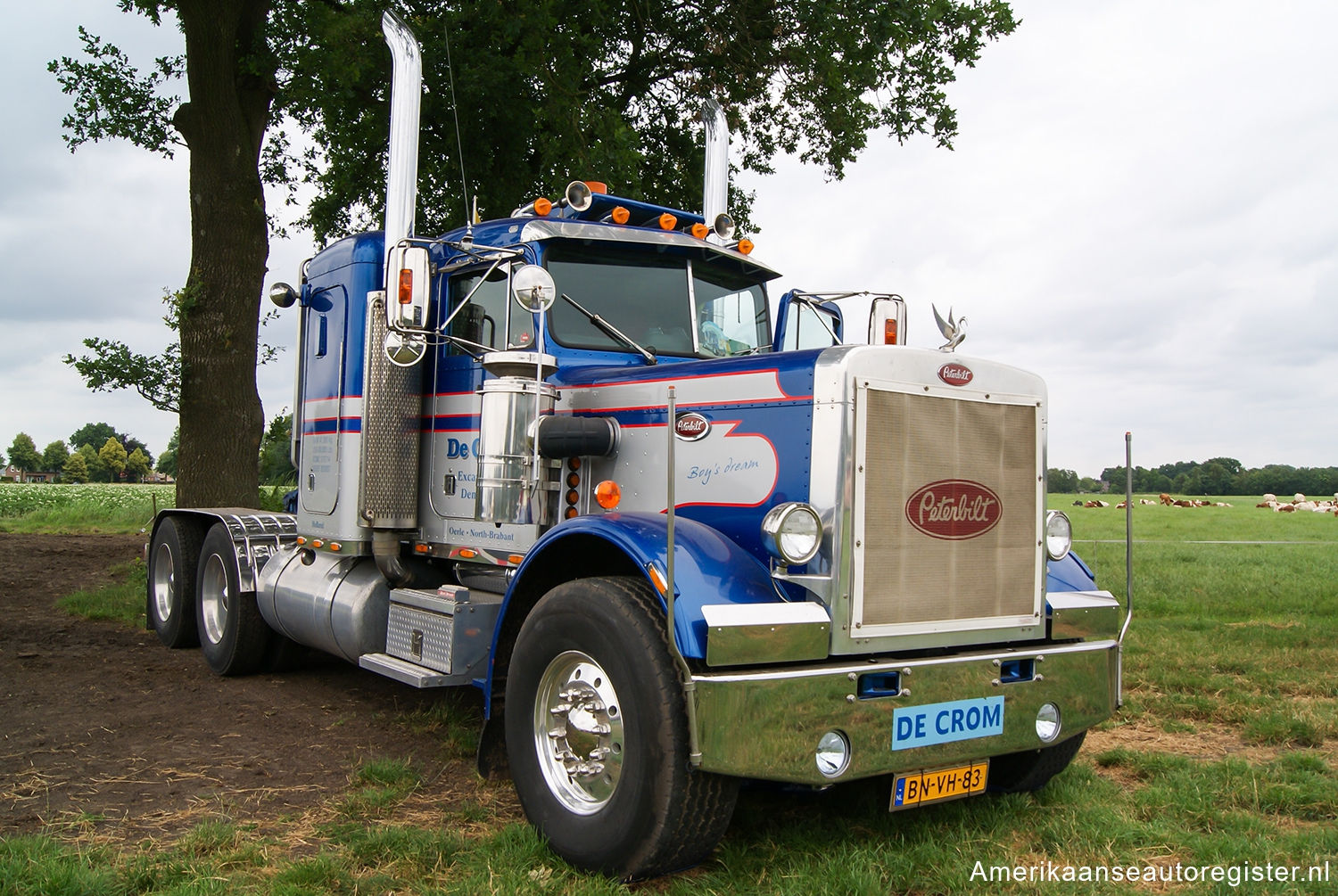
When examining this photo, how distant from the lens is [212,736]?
618cm

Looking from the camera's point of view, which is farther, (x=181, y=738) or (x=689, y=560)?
(x=181, y=738)

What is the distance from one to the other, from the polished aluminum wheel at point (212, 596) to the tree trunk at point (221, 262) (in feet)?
11.2

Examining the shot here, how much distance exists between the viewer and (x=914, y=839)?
4.37 meters

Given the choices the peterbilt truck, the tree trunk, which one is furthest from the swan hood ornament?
the tree trunk

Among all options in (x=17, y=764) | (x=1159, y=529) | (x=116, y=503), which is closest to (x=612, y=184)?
(x=17, y=764)

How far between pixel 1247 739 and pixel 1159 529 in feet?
65.2

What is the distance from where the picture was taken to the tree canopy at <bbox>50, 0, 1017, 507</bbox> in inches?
458

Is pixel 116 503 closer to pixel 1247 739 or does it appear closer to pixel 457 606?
pixel 457 606

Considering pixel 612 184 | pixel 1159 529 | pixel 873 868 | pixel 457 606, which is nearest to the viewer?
pixel 873 868

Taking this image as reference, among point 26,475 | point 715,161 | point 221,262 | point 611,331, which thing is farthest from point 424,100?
point 26,475

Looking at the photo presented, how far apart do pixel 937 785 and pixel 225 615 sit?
6176 millimetres

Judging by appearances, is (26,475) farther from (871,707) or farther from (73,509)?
(871,707)

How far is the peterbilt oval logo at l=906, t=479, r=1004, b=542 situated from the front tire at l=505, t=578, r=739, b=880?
114cm

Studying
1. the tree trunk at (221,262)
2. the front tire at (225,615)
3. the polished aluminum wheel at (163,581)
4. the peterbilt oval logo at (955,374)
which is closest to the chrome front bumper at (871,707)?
the peterbilt oval logo at (955,374)
